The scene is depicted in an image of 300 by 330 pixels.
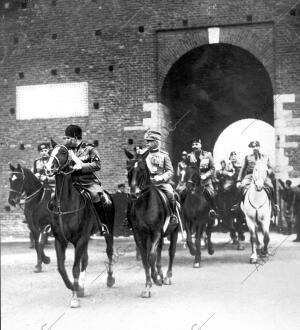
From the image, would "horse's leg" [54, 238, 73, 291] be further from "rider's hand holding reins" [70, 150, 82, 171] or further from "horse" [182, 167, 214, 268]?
"horse" [182, 167, 214, 268]

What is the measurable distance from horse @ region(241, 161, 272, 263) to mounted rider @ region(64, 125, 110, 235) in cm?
322

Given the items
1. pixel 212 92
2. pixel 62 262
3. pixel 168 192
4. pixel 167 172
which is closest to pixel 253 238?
pixel 168 192

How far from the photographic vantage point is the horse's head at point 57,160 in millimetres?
6129

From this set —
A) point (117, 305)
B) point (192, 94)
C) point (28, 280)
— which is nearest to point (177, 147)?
point (192, 94)

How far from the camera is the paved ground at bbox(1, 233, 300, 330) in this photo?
5422mm

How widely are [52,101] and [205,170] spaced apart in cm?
→ 530

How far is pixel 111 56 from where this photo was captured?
14.4 m

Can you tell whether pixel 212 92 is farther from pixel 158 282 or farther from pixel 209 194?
pixel 158 282

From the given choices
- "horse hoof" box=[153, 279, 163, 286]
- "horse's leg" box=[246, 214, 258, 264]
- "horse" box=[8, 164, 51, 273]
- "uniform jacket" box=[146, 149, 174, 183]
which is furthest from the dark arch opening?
"horse hoof" box=[153, 279, 163, 286]

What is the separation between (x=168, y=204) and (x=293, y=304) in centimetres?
244

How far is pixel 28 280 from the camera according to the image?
839cm

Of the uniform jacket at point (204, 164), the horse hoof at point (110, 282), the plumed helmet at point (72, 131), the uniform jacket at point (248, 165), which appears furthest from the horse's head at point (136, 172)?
the uniform jacket at point (248, 165)

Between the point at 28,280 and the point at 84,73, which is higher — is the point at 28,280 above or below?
below

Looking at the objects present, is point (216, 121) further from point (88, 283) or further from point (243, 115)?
point (88, 283)
